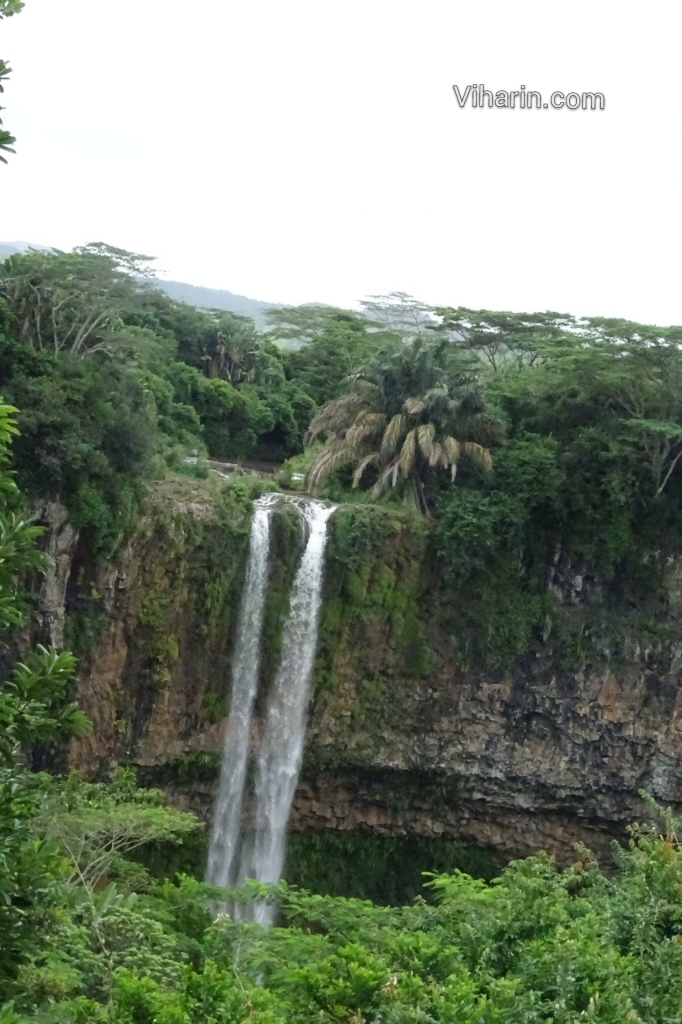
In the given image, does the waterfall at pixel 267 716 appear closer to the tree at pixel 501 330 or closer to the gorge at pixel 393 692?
the gorge at pixel 393 692

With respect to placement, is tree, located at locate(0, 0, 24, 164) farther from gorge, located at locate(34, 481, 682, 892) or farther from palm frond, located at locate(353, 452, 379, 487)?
palm frond, located at locate(353, 452, 379, 487)

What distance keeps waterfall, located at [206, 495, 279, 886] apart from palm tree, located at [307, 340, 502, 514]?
85.2 inches

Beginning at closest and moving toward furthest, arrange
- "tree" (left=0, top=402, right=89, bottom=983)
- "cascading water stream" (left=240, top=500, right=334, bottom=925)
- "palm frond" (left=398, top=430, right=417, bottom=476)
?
"tree" (left=0, top=402, right=89, bottom=983) < "cascading water stream" (left=240, top=500, right=334, bottom=925) < "palm frond" (left=398, top=430, right=417, bottom=476)

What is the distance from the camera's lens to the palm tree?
50.5ft

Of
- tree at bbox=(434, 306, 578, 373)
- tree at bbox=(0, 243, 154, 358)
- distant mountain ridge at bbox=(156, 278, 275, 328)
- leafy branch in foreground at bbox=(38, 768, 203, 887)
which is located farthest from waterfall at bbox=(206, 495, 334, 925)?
distant mountain ridge at bbox=(156, 278, 275, 328)

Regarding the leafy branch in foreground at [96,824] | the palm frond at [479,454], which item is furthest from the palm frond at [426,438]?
the leafy branch in foreground at [96,824]

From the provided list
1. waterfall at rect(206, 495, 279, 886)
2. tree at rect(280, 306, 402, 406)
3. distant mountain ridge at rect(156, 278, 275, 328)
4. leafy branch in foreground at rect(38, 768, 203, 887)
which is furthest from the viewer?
distant mountain ridge at rect(156, 278, 275, 328)

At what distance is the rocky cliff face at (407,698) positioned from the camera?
563 inches

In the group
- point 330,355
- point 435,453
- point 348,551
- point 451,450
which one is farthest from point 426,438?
point 330,355

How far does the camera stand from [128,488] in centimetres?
1330

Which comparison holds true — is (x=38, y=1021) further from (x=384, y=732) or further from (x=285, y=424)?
(x=285, y=424)

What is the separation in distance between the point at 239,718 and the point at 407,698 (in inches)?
114

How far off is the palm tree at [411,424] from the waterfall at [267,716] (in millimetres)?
1464

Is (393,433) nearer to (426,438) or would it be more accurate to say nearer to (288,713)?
(426,438)
